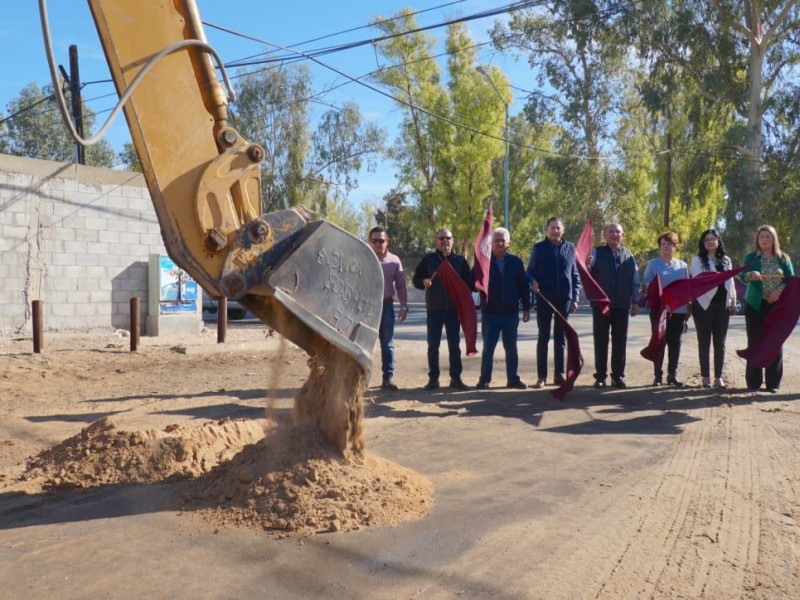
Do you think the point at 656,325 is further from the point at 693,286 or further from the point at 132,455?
the point at 132,455

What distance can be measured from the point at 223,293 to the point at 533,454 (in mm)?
2929

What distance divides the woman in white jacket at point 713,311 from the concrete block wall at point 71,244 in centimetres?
1026

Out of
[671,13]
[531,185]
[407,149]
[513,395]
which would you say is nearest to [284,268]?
[513,395]

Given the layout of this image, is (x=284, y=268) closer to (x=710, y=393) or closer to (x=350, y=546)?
(x=350, y=546)

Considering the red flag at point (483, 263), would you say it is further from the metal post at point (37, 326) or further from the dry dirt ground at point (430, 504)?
the metal post at point (37, 326)

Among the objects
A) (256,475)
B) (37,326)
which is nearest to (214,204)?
(256,475)

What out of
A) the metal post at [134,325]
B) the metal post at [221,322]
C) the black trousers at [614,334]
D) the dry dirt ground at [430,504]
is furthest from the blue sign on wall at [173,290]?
the black trousers at [614,334]

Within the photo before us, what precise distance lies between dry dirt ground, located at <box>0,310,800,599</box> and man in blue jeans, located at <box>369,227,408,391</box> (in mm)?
895

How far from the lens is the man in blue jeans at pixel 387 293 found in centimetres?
870

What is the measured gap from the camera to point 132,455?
17.1ft

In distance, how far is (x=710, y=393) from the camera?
864cm

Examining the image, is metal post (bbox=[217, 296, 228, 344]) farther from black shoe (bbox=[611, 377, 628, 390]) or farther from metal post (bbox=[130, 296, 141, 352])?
black shoe (bbox=[611, 377, 628, 390])

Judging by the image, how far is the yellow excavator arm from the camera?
391 centimetres

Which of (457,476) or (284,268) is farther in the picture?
(457,476)
